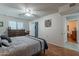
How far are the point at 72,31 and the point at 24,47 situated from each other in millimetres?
982

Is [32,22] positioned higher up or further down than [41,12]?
further down

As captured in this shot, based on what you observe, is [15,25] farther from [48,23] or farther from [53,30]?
[53,30]

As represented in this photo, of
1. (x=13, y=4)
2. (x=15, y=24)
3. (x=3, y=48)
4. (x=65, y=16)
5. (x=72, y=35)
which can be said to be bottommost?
(x=3, y=48)

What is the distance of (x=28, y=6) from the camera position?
1.68 meters

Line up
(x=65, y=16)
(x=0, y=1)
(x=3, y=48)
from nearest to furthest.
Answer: (x=3, y=48)
(x=0, y=1)
(x=65, y=16)

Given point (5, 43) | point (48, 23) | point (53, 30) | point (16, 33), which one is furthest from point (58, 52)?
point (5, 43)

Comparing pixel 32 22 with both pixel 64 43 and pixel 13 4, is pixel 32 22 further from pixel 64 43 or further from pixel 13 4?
pixel 64 43

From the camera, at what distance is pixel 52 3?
5.55ft

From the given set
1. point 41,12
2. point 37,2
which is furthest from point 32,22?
point 37,2

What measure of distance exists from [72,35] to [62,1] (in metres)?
0.69

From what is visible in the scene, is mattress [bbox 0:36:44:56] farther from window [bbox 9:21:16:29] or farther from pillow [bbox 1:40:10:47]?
window [bbox 9:21:16:29]

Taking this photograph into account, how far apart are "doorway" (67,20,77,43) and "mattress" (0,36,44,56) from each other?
22.4 inches

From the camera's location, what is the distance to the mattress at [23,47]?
58.0 inches

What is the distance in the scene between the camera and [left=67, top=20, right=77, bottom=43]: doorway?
1.69 metres
